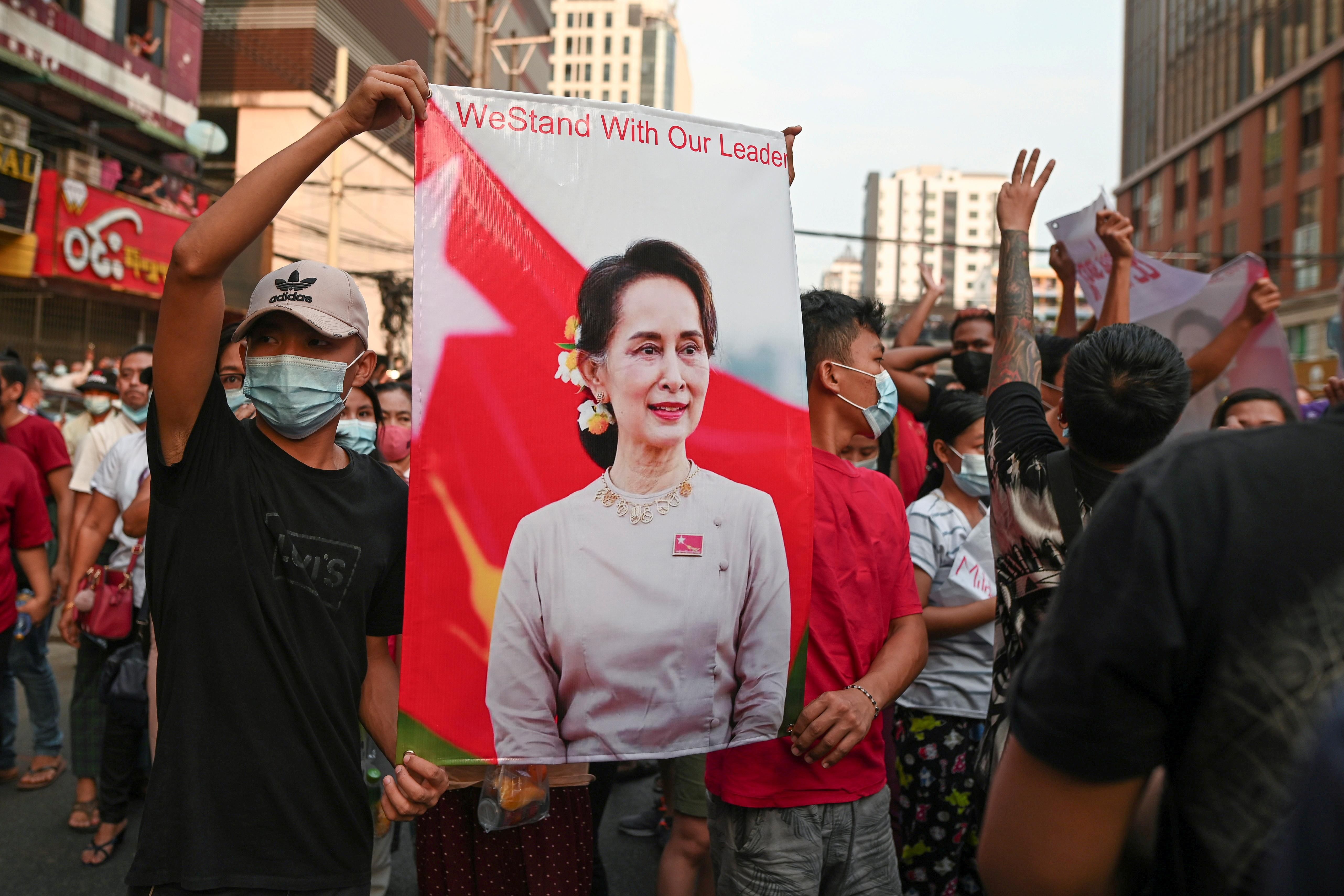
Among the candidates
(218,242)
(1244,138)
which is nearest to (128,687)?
(218,242)

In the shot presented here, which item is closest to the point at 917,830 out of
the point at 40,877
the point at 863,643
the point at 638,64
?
the point at 863,643

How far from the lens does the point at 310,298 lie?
6.73ft

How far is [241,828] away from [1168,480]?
1.75 meters

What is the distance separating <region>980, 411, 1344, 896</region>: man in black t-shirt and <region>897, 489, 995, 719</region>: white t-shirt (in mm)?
2215

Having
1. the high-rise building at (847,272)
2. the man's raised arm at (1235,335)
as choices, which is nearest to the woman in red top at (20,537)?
the man's raised arm at (1235,335)

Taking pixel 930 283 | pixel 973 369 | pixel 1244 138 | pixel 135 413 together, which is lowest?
pixel 135 413

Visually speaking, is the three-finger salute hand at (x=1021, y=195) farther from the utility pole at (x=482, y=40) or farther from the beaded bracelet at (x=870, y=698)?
the utility pole at (x=482, y=40)

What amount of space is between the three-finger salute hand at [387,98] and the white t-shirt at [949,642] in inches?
81.7

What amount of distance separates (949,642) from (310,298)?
2.37m

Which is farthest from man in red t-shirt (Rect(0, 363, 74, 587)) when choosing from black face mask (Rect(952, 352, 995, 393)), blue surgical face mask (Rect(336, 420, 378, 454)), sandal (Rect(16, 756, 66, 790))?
black face mask (Rect(952, 352, 995, 393))

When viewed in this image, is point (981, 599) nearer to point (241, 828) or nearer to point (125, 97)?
point (241, 828)

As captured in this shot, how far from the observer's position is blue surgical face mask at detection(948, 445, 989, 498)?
138 inches

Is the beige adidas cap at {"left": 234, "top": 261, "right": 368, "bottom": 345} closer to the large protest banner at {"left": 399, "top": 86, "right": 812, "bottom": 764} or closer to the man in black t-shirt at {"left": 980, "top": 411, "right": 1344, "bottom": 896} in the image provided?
the large protest banner at {"left": 399, "top": 86, "right": 812, "bottom": 764}

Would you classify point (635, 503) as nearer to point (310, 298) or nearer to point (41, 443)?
point (310, 298)
